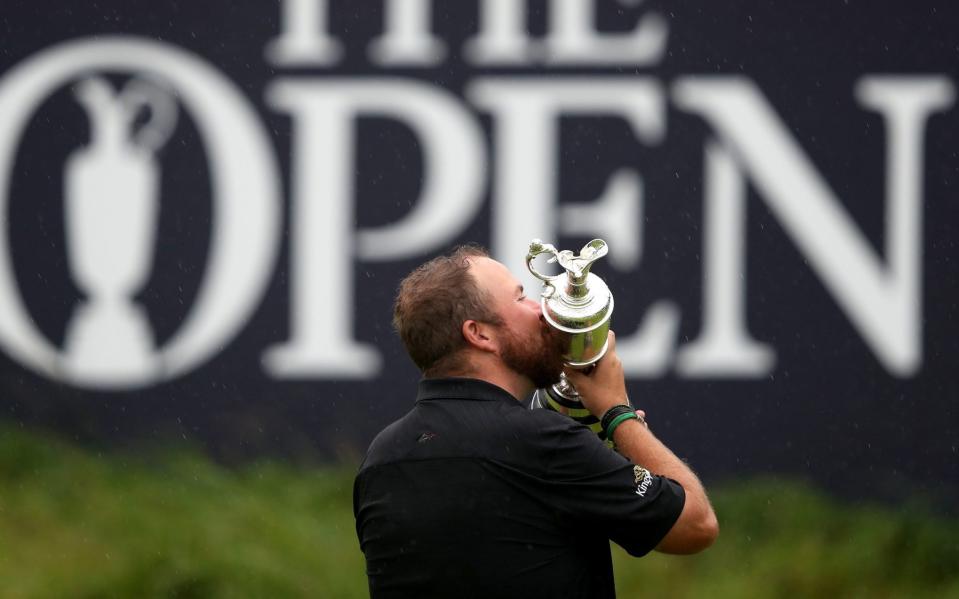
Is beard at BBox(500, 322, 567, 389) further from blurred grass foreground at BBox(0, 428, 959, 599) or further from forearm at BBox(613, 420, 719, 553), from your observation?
blurred grass foreground at BBox(0, 428, 959, 599)

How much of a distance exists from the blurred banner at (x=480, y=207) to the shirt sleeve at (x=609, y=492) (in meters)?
3.48

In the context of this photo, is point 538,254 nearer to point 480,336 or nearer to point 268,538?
point 480,336

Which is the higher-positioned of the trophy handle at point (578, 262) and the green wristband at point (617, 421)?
the trophy handle at point (578, 262)

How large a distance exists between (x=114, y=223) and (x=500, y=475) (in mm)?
3951

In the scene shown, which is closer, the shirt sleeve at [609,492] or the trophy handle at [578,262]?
the shirt sleeve at [609,492]

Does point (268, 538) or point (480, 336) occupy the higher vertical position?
point (480, 336)

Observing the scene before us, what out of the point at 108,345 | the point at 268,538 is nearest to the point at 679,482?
the point at 268,538

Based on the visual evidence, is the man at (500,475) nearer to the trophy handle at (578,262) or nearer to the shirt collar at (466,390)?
the shirt collar at (466,390)

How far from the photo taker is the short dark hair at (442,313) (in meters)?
2.90

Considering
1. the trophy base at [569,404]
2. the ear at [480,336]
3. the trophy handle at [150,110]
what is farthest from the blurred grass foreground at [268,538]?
the ear at [480,336]

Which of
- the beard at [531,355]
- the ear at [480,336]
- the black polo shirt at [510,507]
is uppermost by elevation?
the ear at [480,336]

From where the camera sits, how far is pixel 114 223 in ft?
20.8

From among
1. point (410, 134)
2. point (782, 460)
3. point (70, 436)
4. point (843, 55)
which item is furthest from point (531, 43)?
point (70, 436)

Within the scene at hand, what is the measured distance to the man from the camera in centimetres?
274
